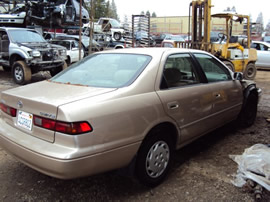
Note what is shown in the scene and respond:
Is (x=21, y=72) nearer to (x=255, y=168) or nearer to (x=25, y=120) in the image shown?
(x=25, y=120)

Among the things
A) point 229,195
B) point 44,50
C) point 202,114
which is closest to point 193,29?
point 44,50

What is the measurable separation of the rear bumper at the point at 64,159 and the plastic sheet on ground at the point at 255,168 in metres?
1.31

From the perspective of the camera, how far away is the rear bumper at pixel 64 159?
89.1 inches

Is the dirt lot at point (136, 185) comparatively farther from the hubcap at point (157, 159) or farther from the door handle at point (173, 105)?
the door handle at point (173, 105)

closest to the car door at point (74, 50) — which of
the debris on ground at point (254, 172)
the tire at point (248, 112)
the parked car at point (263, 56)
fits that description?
the parked car at point (263, 56)

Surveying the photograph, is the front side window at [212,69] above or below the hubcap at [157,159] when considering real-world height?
above

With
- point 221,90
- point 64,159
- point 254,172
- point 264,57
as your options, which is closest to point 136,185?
point 64,159

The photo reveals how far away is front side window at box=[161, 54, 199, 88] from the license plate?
4.58 feet

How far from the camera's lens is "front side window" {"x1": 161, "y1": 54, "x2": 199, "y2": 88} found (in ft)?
10.5

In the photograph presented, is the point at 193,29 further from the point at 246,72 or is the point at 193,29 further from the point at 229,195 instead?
the point at 229,195

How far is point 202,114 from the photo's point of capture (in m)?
3.54

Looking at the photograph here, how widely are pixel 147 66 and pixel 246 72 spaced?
29.9ft

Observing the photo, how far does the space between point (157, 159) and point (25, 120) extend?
1388 millimetres

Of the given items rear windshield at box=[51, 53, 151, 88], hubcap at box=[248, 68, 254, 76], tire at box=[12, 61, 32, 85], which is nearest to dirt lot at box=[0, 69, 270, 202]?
rear windshield at box=[51, 53, 151, 88]
